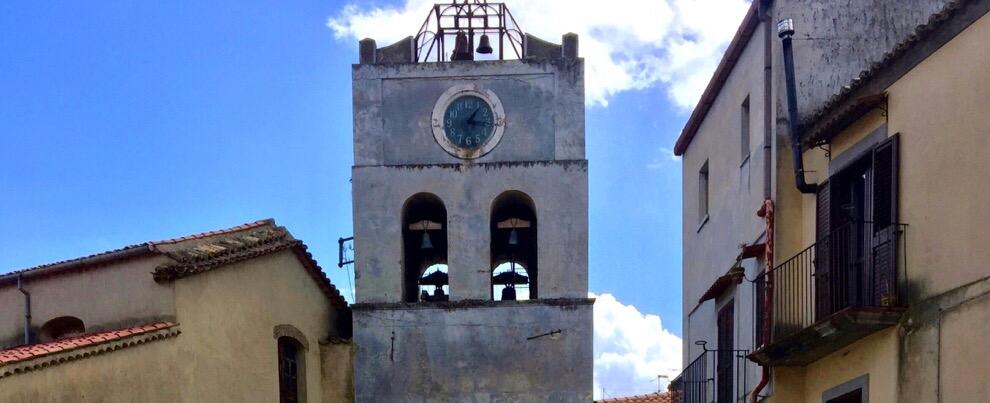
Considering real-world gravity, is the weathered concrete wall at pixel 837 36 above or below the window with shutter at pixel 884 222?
above

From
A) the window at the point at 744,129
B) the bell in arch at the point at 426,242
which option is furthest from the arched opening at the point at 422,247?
the window at the point at 744,129

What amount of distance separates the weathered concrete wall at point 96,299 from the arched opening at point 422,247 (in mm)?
7541

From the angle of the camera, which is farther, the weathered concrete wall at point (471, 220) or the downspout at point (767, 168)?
the weathered concrete wall at point (471, 220)

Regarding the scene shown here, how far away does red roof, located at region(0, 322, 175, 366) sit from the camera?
763 inches

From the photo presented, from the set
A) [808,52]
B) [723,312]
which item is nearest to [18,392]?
[723,312]

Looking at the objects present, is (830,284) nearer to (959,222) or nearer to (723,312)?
(959,222)

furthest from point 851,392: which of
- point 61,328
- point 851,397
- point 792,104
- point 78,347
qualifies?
point 61,328

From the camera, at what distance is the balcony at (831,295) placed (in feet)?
46.2

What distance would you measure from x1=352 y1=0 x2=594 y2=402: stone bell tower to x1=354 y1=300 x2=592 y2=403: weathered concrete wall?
2 centimetres

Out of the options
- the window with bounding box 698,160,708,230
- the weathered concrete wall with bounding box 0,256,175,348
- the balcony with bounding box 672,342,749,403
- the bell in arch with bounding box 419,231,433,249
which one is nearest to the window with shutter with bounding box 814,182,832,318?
the balcony with bounding box 672,342,749,403

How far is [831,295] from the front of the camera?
15.4 m

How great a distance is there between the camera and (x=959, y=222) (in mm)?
12977

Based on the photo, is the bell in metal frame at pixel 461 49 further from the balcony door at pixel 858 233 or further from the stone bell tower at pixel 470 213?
the balcony door at pixel 858 233

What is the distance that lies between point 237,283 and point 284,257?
2.60 metres
